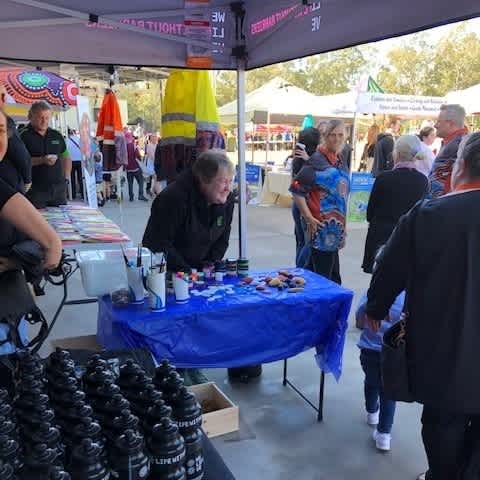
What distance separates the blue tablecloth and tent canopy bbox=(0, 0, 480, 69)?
4.62 feet

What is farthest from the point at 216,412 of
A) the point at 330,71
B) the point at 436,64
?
the point at 330,71

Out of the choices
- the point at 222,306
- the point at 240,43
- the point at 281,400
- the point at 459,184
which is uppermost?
the point at 240,43

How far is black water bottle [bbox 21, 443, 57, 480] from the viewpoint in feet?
2.65

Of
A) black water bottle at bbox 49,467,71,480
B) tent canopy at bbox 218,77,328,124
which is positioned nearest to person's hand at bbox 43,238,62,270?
black water bottle at bbox 49,467,71,480

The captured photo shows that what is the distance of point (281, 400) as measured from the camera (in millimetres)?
2883

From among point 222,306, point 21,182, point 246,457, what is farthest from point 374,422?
point 21,182

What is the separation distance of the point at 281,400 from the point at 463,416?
1370 mm

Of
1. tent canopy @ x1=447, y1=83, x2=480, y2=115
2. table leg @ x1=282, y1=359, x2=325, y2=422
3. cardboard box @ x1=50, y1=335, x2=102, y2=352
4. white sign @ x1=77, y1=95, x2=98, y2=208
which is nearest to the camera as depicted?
cardboard box @ x1=50, y1=335, x2=102, y2=352

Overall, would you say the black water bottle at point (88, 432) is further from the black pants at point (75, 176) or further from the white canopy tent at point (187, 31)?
the black pants at point (75, 176)

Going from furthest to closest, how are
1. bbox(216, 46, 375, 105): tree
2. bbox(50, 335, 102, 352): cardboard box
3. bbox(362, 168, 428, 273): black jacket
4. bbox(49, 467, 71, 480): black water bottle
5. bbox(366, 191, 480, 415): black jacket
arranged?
bbox(216, 46, 375, 105): tree → bbox(362, 168, 428, 273): black jacket → bbox(50, 335, 102, 352): cardboard box → bbox(366, 191, 480, 415): black jacket → bbox(49, 467, 71, 480): black water bottle

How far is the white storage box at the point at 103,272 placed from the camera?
2.25 m

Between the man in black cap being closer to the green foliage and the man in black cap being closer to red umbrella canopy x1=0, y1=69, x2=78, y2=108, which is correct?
red umbrella canopy x1=0, y1=69, x2=78, y2=108

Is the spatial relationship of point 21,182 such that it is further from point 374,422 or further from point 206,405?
point 374,422

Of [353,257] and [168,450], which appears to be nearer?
[168,450]
